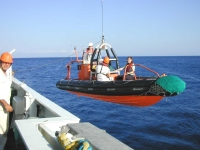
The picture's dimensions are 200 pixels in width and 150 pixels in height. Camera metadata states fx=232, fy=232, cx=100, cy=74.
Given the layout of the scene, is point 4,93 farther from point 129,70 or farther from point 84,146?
point 129,70

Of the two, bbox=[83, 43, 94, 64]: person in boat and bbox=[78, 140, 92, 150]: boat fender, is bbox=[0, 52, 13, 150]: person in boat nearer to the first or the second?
bbox=[78, 140, 92, 150]: boat fender

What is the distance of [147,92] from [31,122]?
17.0ft

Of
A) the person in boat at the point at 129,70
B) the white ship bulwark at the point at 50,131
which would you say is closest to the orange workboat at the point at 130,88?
the person in boat at the point at 129,70

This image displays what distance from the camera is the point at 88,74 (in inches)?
413

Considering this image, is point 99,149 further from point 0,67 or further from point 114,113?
point 114,113

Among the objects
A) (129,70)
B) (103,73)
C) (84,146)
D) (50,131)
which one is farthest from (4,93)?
(129,70)

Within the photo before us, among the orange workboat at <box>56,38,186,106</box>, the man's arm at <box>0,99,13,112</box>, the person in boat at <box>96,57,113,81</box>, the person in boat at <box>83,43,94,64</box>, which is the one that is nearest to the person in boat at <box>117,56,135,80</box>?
the orange workboat at <box>56,38,186,106</box>

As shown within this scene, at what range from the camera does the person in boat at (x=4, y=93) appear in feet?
10.8

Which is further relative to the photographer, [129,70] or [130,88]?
[129,70]

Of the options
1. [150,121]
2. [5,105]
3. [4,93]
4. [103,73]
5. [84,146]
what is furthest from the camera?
[150,121]

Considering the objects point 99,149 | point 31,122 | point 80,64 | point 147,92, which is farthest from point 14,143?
point 80,64

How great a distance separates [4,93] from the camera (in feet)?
11.4

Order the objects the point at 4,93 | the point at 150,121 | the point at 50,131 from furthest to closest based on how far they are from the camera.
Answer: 1. the point at 150,121
2. the point at 4,93
3. the point at 50,131

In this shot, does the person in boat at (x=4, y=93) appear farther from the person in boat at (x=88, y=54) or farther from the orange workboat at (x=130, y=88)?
the person in boat at (x=88, y=54)
